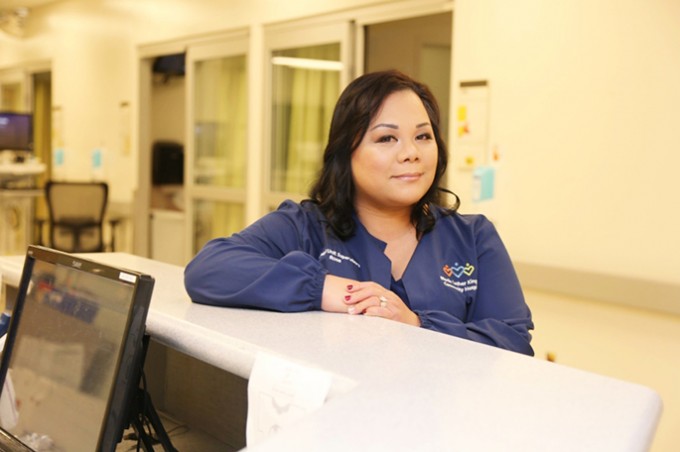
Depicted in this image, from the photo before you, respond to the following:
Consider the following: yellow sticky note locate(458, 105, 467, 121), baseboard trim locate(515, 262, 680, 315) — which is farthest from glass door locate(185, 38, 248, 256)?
baseboard trim locate(515, 262, 680, 315)

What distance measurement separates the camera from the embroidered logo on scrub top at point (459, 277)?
1.67m

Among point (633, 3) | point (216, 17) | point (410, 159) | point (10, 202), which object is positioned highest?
point (216, 17)

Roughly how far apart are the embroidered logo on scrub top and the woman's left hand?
0.24 meters

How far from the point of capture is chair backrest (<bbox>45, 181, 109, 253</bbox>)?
616cm

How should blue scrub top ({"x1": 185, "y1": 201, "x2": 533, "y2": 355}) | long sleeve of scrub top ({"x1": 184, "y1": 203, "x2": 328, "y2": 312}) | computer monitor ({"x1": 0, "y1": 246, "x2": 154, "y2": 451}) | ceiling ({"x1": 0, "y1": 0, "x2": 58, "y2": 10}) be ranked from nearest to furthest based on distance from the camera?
computer monitor ({"x1": 0, "y1": 246, "x2": 154, "y2": 451}) < long sleeve of scrub top ({"x1": 184, "y1": 203, "x2": 328, "y2": 312}) < blue scrub top ({"x1": 185, "y1": 201, "x2": 533, "y2": 355}) < ceiling ({"x1": 0, "y1": 0, "x2": 58, "y2": 10})

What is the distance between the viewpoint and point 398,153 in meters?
1.68

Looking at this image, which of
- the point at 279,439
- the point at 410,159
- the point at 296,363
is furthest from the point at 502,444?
the point at 410,159

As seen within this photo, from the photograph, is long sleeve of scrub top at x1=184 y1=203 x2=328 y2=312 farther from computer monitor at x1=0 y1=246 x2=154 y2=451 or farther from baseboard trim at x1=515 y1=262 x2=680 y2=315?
baseboard trim at x1=515 y1=262 x2=680 y2=315

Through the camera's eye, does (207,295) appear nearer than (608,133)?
Yes

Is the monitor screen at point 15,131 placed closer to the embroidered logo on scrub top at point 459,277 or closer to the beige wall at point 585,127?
the beige wall at point 585,127

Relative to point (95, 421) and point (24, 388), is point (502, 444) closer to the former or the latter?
point (95, 421)

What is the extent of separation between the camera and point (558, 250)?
346 centimetres

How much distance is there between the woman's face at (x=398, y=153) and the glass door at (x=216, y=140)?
3.82 meters

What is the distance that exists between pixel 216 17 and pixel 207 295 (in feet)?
15.1
